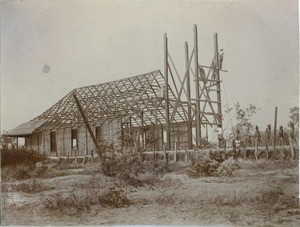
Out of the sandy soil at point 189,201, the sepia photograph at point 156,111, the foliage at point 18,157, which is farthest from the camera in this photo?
the foliage at point 18,157

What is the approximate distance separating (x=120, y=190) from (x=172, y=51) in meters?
3.28

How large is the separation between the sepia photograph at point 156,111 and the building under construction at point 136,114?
0.14 ft

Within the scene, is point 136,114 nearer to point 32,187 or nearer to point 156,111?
point 156,111

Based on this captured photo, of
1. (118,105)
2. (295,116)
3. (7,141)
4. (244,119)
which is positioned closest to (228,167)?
(244,119)

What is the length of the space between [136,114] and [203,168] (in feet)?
9.67

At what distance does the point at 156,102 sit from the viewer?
1038 cm

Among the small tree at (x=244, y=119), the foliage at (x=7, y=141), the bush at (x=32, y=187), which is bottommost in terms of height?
the bush at (x=32, y=187)

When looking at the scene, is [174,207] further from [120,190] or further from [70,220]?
[70,220]

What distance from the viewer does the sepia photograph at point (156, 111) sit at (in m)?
8.07

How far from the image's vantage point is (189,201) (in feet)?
26.9

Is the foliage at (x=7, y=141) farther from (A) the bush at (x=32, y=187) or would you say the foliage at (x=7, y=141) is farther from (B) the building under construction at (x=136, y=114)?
(A) the bush at (x=32, y=187)

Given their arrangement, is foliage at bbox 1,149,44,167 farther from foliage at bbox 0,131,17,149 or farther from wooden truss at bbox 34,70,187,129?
wooden truss at bbox 34,70,187,129

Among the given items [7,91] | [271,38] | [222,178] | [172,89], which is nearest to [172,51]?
[172,89]

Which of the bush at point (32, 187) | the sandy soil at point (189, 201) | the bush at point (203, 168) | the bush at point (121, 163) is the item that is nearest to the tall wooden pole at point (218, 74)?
the bush at point (203, 168)
